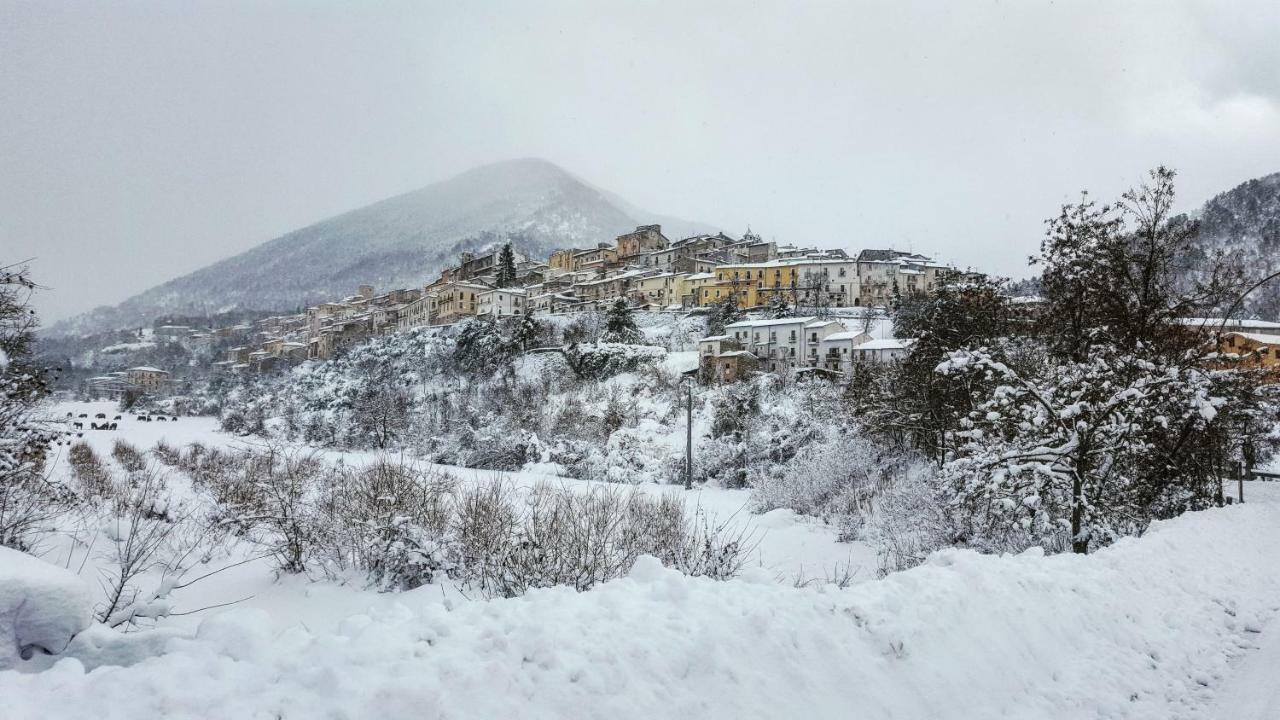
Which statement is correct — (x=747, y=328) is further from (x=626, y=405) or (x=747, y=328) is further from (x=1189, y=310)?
(x=1189, y=310)

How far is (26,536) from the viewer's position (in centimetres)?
947

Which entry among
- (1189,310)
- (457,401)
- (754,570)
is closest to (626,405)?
(457,401)

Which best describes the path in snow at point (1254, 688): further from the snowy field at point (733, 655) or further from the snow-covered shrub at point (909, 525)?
the snow-covered shrub at point (909, 525)

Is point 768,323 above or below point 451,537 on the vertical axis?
above

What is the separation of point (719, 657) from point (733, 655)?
134 mm

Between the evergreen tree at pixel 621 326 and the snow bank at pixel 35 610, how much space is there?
52.0 m

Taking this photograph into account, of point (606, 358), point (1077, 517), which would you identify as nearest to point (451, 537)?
point (1077, 517)

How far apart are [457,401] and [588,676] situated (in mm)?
49234

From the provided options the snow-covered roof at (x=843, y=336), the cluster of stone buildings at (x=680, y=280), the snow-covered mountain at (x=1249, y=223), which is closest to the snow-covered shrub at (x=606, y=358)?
the cluster of stone buildings at (x=680, y=280)

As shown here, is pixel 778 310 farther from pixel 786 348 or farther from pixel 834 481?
pixel 834 481

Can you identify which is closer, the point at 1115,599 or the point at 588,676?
the point at 588,676

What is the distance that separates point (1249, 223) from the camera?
99.2 metres

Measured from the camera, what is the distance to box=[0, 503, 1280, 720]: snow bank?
116 inches

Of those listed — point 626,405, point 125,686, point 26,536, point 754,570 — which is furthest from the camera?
point 626,405
